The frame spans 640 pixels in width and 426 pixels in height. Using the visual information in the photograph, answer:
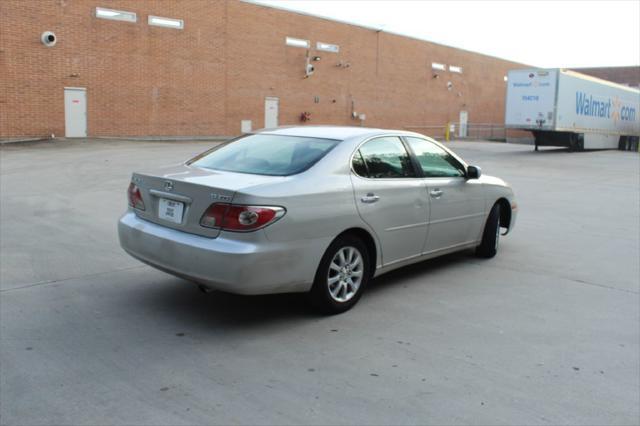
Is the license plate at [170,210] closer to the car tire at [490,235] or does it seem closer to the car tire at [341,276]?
the car tire at [341,276]

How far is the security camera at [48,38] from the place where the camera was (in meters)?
22.4

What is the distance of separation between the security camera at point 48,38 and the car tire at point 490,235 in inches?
798

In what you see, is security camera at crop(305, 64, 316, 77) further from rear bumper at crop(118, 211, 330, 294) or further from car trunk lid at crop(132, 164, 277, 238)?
rear bumper at crop(118, 211, 330, 294)

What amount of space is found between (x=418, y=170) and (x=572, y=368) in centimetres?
250

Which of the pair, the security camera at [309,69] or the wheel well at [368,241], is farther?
the security camera at [309,69]

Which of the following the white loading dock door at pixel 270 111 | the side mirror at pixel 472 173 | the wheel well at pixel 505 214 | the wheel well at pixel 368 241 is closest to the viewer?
the wheel well at pixel 368 241

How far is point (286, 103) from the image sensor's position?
3253 cm

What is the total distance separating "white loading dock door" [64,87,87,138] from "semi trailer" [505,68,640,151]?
19.2 metres

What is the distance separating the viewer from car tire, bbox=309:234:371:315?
500 cm

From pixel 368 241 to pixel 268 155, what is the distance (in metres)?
1.16

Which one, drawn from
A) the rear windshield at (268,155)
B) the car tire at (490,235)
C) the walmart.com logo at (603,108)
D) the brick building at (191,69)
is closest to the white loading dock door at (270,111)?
the brick building at (191,69)

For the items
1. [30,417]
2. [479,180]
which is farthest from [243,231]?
[479,180]

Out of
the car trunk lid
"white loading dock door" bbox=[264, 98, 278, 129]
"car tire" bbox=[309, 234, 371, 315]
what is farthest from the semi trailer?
the car trunk lid

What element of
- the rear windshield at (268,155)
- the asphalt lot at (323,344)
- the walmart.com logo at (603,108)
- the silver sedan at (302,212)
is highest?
the walmart.com logo at (603,108)
